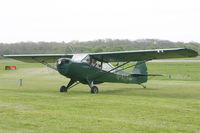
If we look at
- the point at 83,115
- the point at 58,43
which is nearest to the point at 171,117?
the point at 83,115

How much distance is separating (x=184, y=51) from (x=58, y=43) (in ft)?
151

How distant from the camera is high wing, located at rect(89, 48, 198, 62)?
46.7 ft

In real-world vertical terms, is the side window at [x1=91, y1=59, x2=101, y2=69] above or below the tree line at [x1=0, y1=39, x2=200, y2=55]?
below

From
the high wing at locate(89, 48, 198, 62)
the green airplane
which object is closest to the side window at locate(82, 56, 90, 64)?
the green airplane

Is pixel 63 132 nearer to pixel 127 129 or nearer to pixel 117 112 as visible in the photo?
pixel 127 129

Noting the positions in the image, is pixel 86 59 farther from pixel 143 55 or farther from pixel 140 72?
pixel 140 72

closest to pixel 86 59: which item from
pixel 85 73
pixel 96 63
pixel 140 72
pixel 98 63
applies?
pixel 85 73

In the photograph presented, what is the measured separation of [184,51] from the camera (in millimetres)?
13891

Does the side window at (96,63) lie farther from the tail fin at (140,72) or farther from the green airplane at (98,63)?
the tail fin at (140,72)

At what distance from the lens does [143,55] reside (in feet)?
52.1

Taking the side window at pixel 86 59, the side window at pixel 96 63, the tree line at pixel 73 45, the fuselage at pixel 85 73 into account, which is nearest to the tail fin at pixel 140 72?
the fuselage at pixel 85 73

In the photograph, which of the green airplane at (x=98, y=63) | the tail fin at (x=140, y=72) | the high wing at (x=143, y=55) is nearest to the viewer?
the high wing at (x=143, y=55)

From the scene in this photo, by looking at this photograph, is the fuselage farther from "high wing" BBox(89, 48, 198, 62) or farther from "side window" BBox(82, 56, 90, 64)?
"high wing" BBox(89, 48, 198, 62)

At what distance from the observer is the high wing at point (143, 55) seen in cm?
1422
